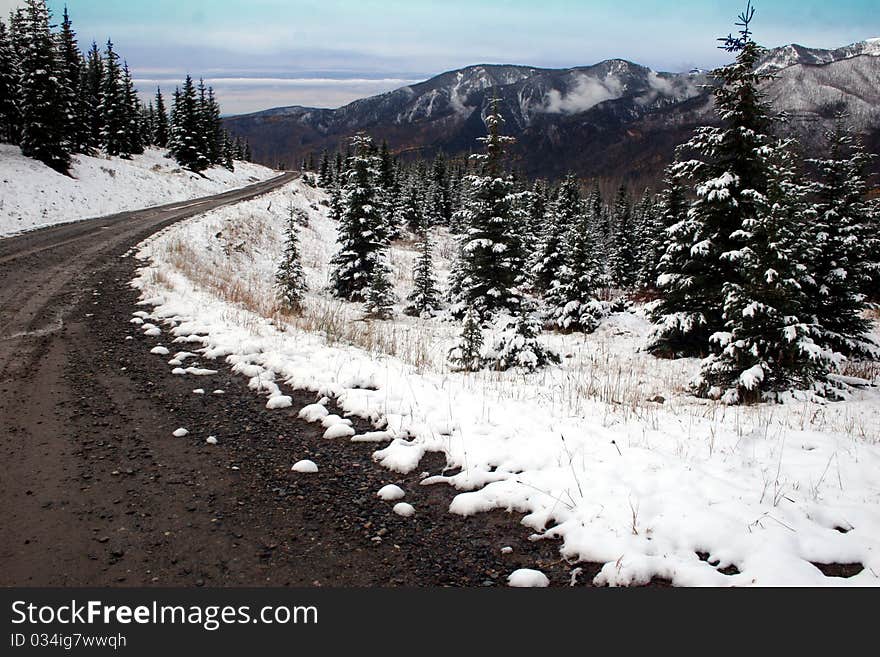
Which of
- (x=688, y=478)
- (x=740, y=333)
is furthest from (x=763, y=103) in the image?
(x=688, y=478)

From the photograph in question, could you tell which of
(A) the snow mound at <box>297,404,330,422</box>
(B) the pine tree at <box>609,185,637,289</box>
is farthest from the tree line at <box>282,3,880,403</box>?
(B) the pine tree at <box>609,185,637,289</box>

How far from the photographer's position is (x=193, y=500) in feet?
12.9

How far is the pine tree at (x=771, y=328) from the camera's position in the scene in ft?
29.3

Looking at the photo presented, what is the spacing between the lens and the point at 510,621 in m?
2.80

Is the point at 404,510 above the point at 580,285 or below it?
above

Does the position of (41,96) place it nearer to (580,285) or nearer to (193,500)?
(580,285)

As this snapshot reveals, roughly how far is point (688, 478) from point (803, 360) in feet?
22.3

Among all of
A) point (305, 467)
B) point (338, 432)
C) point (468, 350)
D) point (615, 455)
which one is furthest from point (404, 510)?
point (468, 350)

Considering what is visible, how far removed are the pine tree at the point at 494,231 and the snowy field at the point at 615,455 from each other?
8877 mm

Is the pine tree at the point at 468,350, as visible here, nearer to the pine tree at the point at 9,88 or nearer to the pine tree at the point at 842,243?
the pine tree at the point at 842,243

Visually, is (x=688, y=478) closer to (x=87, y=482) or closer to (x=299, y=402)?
(x=299, y=402)

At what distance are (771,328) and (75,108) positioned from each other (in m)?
53.3

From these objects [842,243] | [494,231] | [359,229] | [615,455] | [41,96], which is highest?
[41,96]

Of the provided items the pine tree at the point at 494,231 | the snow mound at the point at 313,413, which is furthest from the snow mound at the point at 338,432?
the pine tree at the point at 494,231
